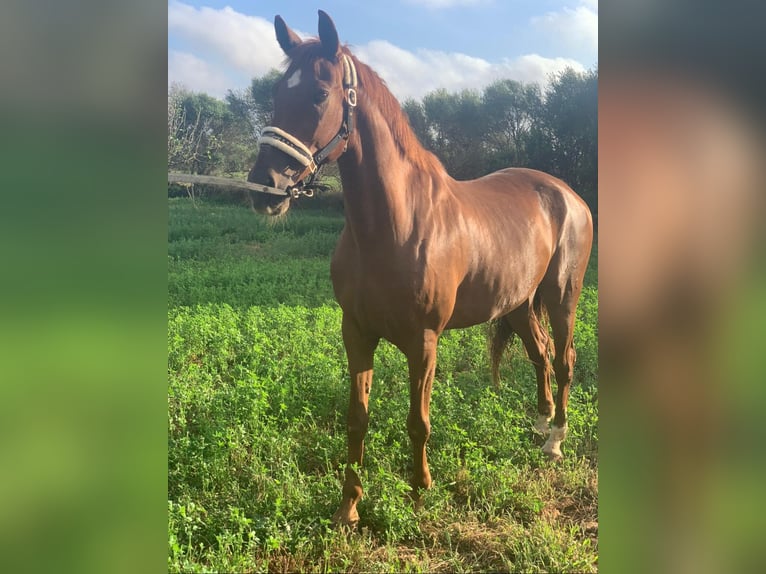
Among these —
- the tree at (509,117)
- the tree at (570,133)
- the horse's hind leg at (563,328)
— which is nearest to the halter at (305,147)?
the tree at (509,117)

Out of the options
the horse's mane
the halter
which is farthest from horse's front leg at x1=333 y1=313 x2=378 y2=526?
the horse's mane

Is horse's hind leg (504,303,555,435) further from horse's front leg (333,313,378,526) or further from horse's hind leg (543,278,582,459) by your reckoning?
horse's front leg (333,313,378,526)

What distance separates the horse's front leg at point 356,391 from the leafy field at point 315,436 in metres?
0.08

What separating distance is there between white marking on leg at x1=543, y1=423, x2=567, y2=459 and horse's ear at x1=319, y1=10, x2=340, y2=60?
2072mm

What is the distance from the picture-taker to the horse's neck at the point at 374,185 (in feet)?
6.04

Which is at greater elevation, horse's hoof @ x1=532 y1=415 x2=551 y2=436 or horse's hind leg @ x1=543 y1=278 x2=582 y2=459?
horse's hind leg @ x1=543 y1=278 x2=582 y2=459

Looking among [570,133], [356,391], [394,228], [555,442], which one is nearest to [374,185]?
[394,228]

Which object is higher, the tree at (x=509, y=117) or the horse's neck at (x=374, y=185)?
the tree at (x=509, y=117)

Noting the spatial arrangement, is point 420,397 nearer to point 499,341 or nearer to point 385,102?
point 499,341

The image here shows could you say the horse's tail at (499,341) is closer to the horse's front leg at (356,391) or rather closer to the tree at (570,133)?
the tree at (570,133)

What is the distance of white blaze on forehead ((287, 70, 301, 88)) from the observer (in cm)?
167
